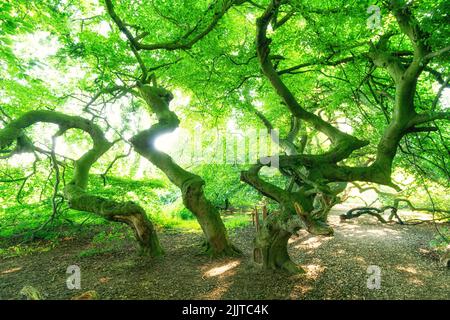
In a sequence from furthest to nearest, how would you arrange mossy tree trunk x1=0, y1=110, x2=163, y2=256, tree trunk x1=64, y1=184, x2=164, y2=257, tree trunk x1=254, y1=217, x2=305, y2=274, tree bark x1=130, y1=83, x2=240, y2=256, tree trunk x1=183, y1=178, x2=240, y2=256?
tree trunk x1=183, y1=178, x2=240, y2=256 < tree bark x1=130, y1=83, x2=240, y2=256 < tree trunk x1=64, y1=184, x2=164, y2=257 < mossy tree trunk x1=0, y1=110, x2=163, y2=256 < tree trunk x1=254, y1=217, x2=305, y2=274

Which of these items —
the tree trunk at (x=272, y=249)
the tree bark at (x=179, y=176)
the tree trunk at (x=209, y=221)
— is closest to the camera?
the tree trunk at (x=272, y=249)

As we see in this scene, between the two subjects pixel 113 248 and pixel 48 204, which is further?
pixel 113 248

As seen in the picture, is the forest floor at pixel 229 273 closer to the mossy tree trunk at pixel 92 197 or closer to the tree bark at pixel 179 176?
the tree bark at pixel 179 176

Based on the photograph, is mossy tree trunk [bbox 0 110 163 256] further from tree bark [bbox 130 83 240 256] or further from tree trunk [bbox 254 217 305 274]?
tree trunk [bbox 254 217 305 274]

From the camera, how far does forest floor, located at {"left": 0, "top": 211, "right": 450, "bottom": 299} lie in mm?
5363

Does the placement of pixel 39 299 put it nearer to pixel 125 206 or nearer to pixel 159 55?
pixel 125 206

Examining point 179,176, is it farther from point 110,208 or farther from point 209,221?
point 110,208

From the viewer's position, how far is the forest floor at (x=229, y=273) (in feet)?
17.6

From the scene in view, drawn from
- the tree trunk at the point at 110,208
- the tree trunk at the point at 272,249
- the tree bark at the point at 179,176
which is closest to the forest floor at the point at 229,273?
the tree trunk at the point at 272,249

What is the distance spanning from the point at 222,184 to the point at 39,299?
321 inches

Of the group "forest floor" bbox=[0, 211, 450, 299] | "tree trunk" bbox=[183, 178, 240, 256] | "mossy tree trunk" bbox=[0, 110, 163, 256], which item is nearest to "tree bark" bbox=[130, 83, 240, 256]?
"tree trunk" bbox=[183, 178, 240, 256]

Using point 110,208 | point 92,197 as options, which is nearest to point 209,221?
point 110,208
